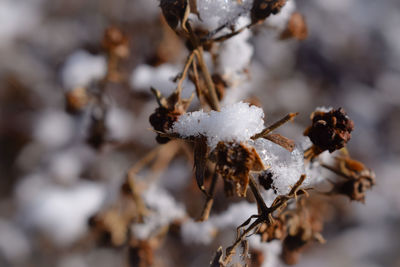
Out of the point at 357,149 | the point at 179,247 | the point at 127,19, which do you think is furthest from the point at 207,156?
the point at 357,149

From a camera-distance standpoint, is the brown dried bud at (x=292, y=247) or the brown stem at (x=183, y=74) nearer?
the brown stem at (x=183, y=74)

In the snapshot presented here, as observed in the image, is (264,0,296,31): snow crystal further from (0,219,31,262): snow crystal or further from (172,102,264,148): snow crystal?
(0,219,31,262): snow crystal

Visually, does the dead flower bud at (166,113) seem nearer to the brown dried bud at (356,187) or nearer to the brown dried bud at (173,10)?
the brown dried bud at (173,10)

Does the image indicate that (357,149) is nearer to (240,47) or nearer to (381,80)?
(381,80)

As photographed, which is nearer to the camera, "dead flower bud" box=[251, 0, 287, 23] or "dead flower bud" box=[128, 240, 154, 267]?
"dead flower bud" box=[251, 0, 287, 23]

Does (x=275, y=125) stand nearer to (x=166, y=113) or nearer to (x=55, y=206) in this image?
(x=166, y=113)

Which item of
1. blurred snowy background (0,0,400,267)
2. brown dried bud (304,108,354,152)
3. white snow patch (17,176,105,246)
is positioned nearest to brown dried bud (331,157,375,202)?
brown dried bud (304,108,354,152)

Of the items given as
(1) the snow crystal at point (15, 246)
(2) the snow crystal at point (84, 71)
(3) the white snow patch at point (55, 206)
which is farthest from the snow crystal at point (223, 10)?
(1) the snow crystal at point (15, 246)

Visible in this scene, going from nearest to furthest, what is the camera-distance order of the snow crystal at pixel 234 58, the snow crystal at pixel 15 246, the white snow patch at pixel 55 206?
the snow crystal at pixel 234 58 < the white snow patch at pixel 55 206 < the snow crystal at pixel 15 246
